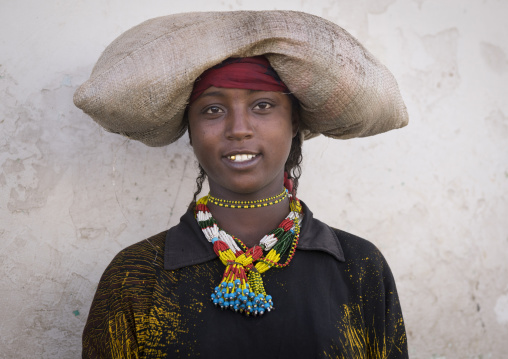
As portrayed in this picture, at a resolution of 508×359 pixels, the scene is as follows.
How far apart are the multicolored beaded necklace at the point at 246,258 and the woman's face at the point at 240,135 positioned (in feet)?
0.56

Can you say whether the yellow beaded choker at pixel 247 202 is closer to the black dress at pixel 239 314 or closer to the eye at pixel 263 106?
the black dress at pixel 239 314

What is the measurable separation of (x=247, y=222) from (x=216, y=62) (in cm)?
61

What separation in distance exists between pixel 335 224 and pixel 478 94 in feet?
3.82

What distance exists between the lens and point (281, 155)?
1859 mm

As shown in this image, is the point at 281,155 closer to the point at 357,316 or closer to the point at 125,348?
the point at 357,316

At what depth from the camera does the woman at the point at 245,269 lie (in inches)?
66.7

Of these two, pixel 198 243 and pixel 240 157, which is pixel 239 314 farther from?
pixel 240 157

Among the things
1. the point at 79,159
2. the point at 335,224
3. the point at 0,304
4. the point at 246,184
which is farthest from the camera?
the point at 335,224

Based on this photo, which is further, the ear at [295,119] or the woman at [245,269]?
the ear at [295,119]

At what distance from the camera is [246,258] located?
178cm

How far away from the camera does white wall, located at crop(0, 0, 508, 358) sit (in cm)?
230

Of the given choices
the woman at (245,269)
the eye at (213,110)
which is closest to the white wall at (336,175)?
the woman at (245,269)

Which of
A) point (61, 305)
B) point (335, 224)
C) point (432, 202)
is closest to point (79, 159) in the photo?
point (61, 305)

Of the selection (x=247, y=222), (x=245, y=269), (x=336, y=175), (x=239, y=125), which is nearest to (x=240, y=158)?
(x=239, y=125)
